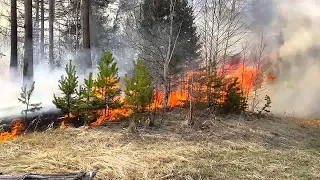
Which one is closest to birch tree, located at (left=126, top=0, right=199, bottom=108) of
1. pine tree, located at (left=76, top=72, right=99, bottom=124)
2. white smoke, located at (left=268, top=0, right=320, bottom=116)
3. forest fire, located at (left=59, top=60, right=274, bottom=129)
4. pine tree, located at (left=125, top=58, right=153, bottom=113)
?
forest fire, located at (left=59, top=60, right=274, bottom=129)

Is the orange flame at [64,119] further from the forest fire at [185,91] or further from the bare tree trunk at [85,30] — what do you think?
the bare tree trunk at [85,30]

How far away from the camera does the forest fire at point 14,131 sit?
9508 millimetres

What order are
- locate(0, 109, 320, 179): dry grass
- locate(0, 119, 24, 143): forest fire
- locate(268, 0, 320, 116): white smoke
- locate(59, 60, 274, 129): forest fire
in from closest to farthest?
locate(0, 109, 320, 179): dry grass, locate(0, 119, 24, 143): forest fire, locate(59, 60, 274, 129): forest fire, locate(268, 0, 320, 116): white smoke

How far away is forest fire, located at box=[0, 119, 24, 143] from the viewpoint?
31.2 ft

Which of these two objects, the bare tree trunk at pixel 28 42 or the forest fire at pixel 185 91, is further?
the bare tree trunk at pixel 28 42

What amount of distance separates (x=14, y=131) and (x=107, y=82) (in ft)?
10.2

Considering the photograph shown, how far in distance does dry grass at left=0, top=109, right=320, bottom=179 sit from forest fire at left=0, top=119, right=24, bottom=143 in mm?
644

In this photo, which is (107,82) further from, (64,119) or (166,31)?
(166,31)

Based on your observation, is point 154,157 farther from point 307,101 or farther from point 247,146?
point 307,101

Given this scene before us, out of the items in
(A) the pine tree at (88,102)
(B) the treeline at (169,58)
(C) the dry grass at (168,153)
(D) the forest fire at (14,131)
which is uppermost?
(B) the treeline at (169,58)

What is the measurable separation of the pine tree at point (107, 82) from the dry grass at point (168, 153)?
37.6 inches

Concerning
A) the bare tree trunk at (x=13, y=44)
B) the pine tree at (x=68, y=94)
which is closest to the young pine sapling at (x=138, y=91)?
the pine tree at (x=68, y=94)

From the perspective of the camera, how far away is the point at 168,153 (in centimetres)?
792

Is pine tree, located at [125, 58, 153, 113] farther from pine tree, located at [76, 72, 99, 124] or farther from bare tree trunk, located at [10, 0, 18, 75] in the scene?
bare tree trunk, located at [10, 0, 18, 75]
